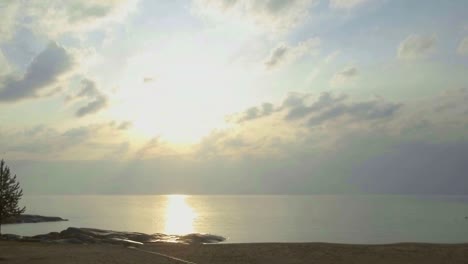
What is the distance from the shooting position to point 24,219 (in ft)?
434

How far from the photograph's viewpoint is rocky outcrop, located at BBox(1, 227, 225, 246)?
4456 cm

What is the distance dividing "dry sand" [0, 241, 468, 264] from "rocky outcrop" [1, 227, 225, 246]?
785cm

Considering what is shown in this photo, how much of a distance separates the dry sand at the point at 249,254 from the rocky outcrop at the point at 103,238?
7849 millimetres

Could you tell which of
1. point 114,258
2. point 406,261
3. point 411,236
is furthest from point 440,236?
point 114,258

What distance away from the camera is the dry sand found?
2948 centimetres

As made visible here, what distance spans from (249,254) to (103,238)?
2436 centimetres

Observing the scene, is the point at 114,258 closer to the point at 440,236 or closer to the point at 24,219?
the point at 440,236

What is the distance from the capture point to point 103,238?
50875 millimetres

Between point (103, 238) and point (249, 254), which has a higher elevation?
point (249, 254)

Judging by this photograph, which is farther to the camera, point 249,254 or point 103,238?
point 103,238

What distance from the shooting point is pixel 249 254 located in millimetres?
33219

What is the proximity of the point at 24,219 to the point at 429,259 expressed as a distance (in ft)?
422

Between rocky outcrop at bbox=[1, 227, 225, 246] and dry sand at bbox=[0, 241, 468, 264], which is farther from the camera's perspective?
rocky outcrop at bbox=[1, 227, 225, 246]

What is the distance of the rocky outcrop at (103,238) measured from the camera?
44562mm
